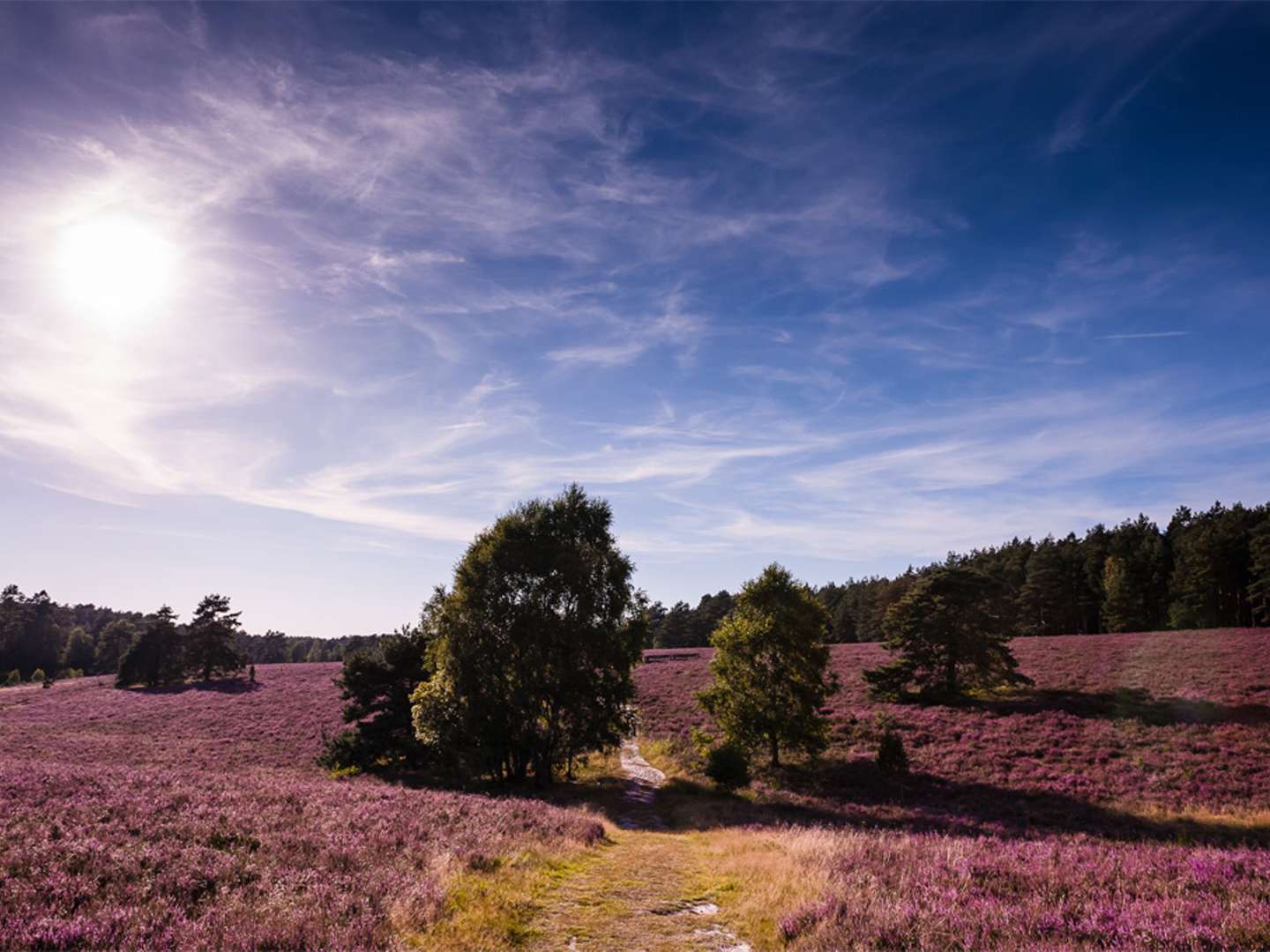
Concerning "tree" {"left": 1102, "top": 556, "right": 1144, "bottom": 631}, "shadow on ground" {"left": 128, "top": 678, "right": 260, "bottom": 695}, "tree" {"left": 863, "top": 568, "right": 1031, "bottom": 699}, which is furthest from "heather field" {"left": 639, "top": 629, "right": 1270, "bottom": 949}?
"shadow on ground" {"left": 128, "top": 678, "right": 260, "bottom": 695}

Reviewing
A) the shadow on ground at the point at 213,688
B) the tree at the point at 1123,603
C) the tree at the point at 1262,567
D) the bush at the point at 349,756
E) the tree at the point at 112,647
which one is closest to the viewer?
the bush at the point at 349,756

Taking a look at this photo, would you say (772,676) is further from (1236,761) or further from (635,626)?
A: (1236,761)

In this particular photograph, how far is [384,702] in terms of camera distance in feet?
108

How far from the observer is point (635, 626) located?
29.7 metres

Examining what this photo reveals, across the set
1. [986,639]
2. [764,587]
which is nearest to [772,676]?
[764,587]

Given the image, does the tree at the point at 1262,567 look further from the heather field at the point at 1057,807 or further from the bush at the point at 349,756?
the bush at the point at 349,756

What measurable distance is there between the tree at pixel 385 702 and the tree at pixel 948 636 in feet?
98.4

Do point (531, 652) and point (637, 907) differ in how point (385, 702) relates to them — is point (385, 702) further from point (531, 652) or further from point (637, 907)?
point (637, 907)

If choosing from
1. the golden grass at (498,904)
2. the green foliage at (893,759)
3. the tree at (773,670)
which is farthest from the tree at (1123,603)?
the golden grass at (498,904)

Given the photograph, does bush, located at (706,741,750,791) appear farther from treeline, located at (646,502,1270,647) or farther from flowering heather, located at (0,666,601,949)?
treeline, located at (646,502,1270,647)

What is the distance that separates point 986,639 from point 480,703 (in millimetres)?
32128

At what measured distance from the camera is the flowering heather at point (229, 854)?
6.83 metres

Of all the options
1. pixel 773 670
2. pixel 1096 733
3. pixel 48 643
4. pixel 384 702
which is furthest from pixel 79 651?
pixel 1096 733

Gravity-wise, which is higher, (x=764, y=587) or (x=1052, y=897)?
(x=764, y=587)
